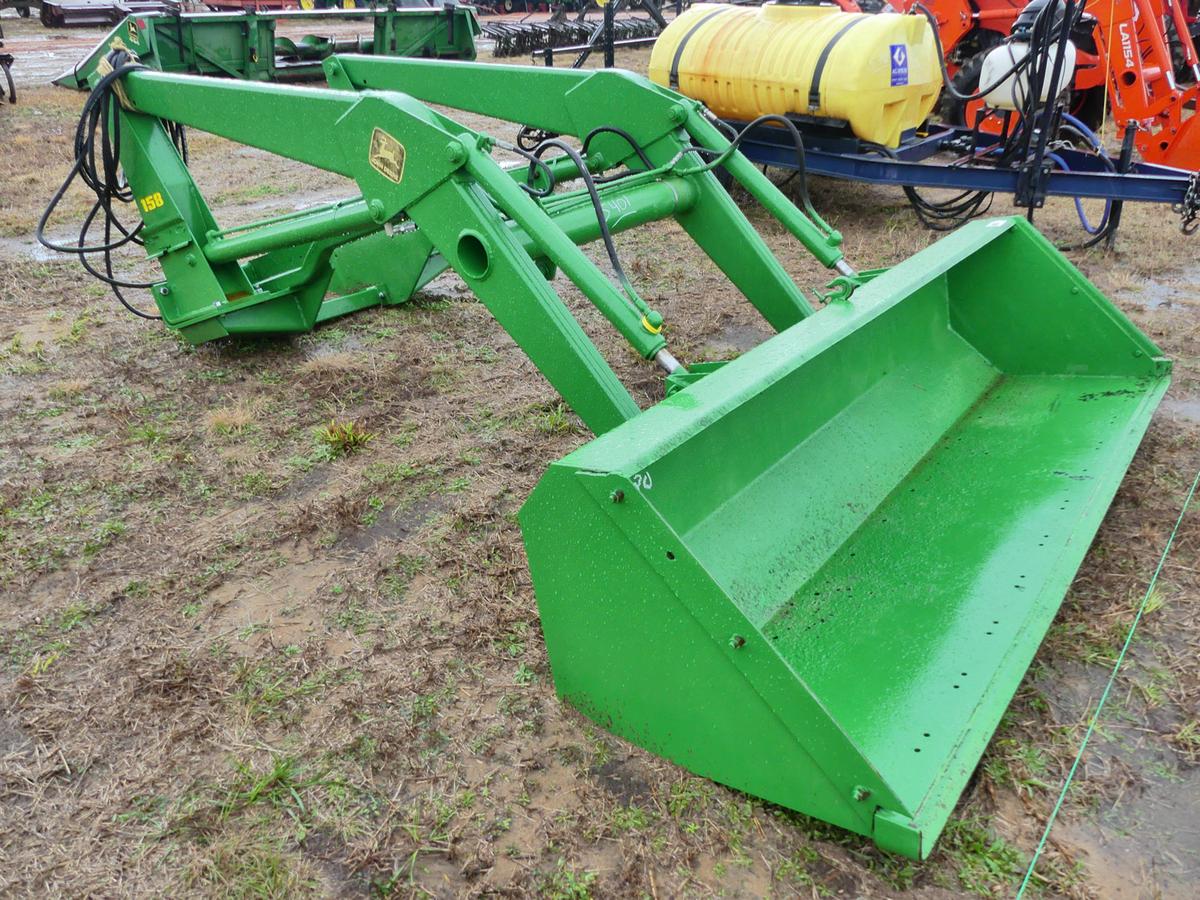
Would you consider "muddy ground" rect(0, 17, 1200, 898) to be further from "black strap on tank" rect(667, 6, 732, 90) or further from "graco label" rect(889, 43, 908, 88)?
"black strap on tank" rect(667, 6, 732, 90)

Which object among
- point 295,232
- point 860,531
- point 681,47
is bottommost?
point 860,531

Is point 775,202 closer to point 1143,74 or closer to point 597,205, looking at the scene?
point 597,205

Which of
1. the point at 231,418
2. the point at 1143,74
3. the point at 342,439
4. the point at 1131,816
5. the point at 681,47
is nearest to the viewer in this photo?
the point at 1131,816

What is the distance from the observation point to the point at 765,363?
243cm

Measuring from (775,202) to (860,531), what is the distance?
4.51 ft

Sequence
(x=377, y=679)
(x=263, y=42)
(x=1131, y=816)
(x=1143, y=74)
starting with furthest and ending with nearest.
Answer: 1. (x=263, y=42)
2. (x=1143, y=74)
3. (x=377, y=679)
4. (x=1131, y=816)

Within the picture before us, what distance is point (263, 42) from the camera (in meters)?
10.7

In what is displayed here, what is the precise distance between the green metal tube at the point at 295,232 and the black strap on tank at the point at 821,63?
3.49m

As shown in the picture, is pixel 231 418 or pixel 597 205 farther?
pixel 231 418

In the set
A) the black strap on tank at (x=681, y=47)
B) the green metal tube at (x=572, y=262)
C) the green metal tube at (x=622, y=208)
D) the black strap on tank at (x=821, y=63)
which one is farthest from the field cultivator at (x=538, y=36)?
the green metal tube at (x=572, y=262)

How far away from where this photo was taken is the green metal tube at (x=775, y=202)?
3.43m

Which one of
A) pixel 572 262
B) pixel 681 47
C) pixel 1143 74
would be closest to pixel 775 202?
pixel 572 262

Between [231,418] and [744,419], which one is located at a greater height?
[744,419]

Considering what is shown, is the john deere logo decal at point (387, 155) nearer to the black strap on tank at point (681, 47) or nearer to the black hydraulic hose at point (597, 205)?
the black hydraulic hose at point (597, 205)
